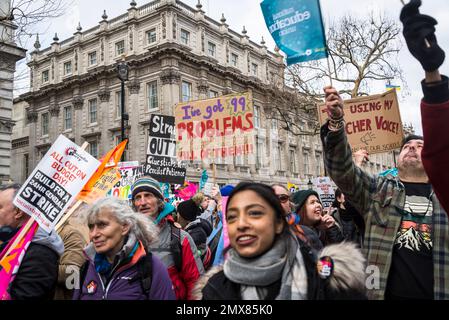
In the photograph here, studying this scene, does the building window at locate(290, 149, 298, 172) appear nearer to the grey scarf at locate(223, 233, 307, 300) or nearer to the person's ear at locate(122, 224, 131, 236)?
the person's ear at locate(122, 224, 131, 236)

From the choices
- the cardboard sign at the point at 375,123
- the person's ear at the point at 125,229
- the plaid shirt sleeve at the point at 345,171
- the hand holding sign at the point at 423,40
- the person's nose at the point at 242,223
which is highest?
the cardboard sign at the point at 375,123

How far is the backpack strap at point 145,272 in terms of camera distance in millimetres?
2746

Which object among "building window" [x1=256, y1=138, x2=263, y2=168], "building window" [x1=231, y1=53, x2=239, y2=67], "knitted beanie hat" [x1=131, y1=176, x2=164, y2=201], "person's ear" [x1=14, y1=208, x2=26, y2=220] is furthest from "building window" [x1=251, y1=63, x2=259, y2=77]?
"person's ear" [x1=14, y1=208, x2=26, y2=220]

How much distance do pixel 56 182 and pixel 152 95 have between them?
27418 mm

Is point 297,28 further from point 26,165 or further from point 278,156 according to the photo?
point 26,165

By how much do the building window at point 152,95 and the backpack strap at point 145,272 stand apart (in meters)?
27.5

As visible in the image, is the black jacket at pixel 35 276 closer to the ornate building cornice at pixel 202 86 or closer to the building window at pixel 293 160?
the ornate building cornice at pixel 202 86

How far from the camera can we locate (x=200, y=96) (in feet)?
102

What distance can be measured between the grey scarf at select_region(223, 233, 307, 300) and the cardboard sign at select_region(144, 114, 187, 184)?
627 centimetres

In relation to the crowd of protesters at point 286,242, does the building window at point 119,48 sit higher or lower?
higher

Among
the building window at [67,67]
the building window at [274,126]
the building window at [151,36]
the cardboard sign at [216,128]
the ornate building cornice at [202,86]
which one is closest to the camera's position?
the cardboard sign at [216,128]

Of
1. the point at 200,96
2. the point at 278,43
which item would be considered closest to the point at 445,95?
the point at 278,43

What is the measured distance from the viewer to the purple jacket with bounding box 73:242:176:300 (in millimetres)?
2723

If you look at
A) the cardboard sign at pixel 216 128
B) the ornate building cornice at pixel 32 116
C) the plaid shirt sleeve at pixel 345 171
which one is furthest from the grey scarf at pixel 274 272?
the ornate building cornice at pixel 32 116
